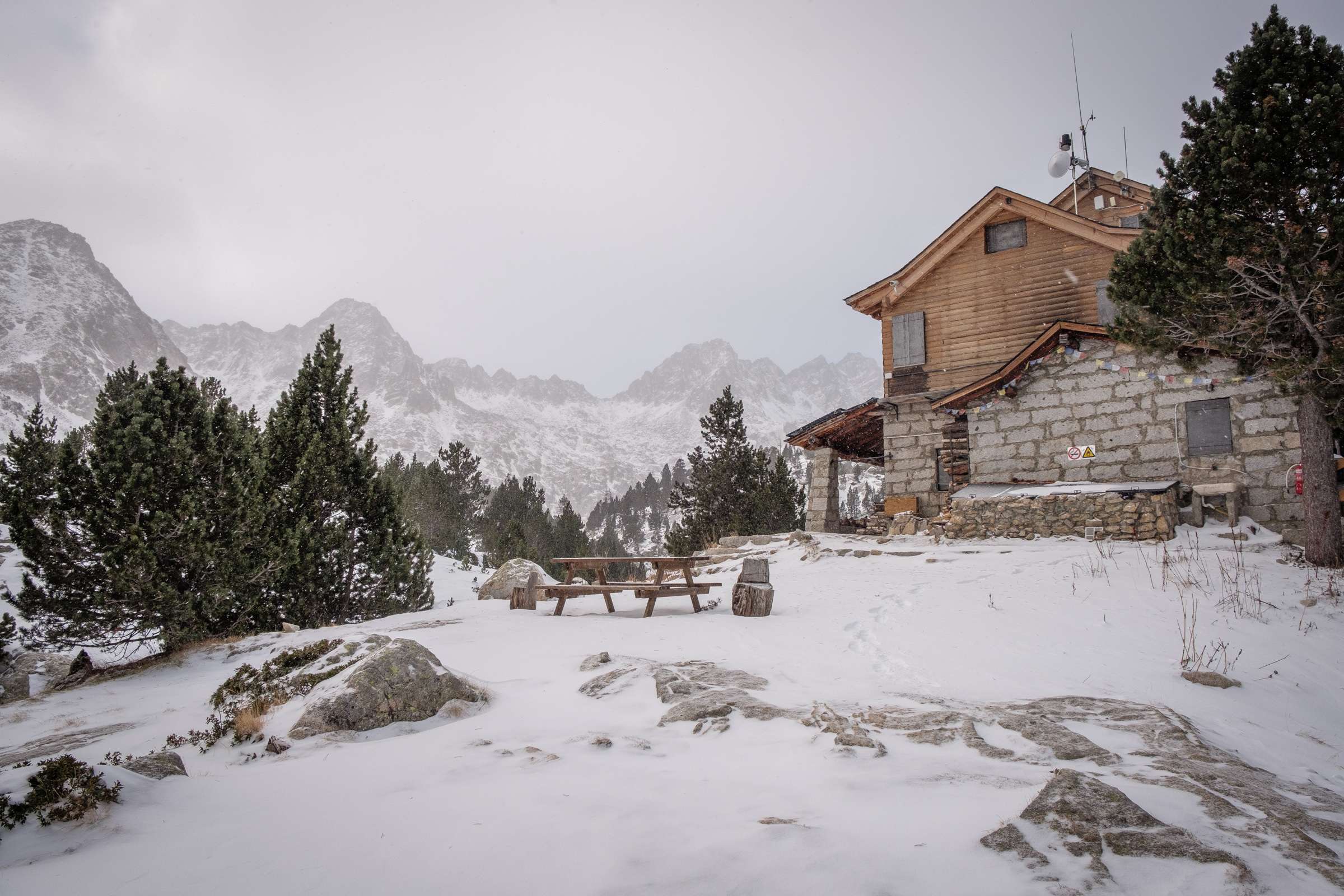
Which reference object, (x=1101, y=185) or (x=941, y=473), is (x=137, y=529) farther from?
(x=1101, y=185)

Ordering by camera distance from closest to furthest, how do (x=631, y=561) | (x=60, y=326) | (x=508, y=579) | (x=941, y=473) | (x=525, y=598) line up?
1. (x=631, y=561)
2. (x=525, y=598)
3. (x=508, y=579)
4. (x=941, y=473)
5. (x=60, y=326)

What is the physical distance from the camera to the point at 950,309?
1691 centimetres

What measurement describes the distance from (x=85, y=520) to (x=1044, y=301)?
19.1 m

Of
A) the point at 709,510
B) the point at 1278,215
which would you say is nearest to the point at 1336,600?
the point at 1278,215

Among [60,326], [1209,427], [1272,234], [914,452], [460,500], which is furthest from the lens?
[60,326]

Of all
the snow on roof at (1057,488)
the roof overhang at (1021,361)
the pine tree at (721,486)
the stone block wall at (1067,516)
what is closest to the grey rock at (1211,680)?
the stone block wall at (1067,516)

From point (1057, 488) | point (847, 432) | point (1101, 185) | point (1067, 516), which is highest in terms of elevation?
point (1101, 185)

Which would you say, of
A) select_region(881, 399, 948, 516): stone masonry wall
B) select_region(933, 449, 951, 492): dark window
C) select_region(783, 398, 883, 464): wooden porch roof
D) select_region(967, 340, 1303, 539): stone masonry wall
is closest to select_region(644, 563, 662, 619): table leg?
select_region(783, 398, 883, 464): wooden porch roof

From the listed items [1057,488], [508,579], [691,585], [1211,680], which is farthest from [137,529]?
[1057,488]

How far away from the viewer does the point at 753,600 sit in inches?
314

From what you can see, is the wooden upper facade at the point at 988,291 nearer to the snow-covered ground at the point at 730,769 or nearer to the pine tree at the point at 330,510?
the snow-covered ground at the point at 730,769

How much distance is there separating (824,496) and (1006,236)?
827 cm

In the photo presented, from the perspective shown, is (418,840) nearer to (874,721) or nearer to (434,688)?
(434,688)

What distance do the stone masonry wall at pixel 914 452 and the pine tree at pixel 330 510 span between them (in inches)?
467
